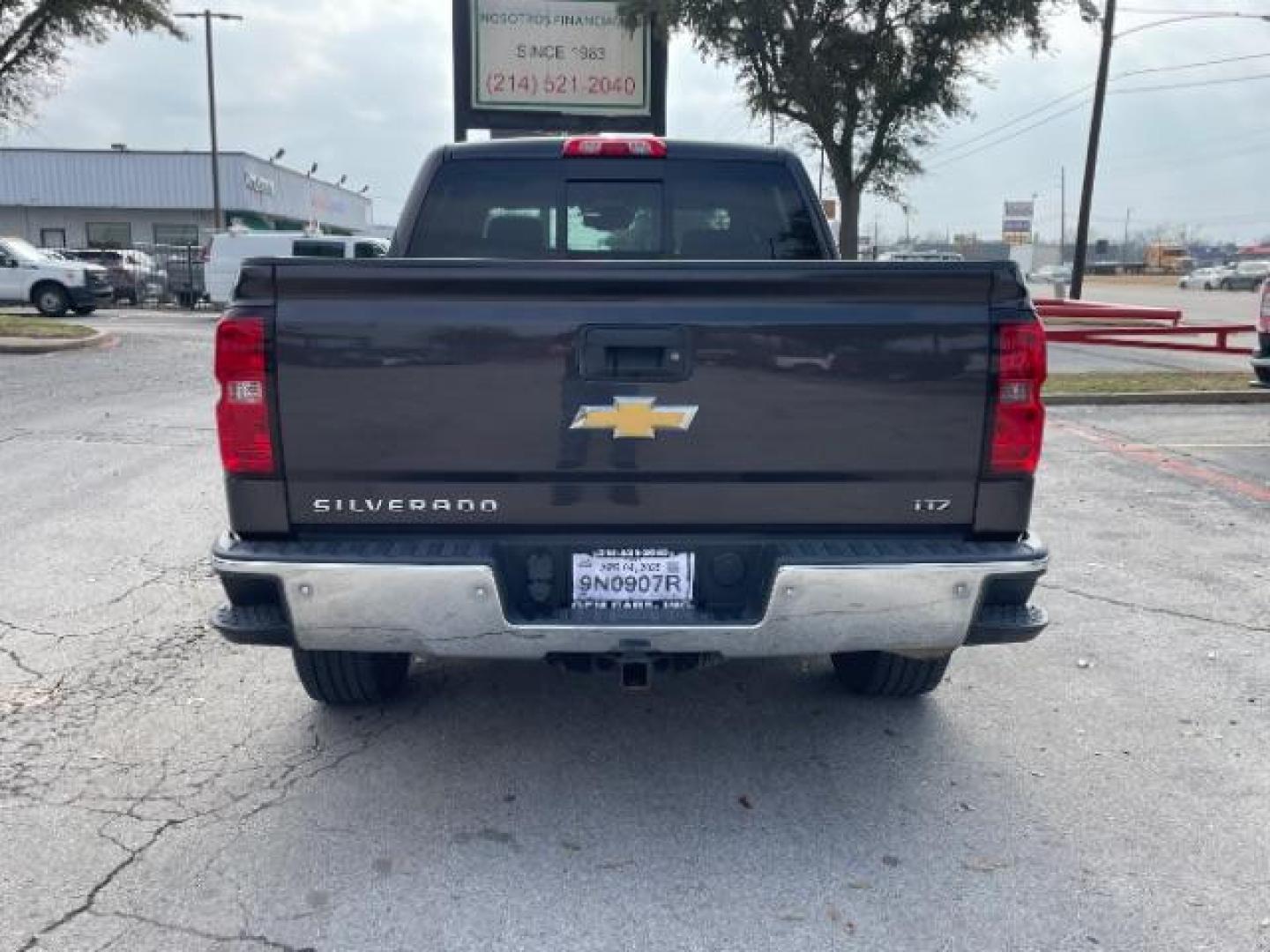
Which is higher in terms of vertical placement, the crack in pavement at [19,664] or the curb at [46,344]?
the curb at [46,344]

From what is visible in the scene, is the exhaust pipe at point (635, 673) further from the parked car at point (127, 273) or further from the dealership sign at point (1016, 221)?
the dealership sign at point (1016, 221)

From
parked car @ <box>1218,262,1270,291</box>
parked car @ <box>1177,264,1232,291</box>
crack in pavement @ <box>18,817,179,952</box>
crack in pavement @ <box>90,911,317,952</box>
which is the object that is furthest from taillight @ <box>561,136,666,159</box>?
parked car @ <box>1218,262,1270,291</box>

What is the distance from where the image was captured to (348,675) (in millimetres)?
3953

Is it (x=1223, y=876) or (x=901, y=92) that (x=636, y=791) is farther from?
(x=901, y=92)

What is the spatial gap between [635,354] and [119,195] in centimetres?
5829

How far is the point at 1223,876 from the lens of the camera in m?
3.05

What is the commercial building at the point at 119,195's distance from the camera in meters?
53.3

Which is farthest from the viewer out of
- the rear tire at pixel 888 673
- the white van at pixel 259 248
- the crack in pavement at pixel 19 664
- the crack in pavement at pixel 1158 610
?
the white van at pixel 259 248

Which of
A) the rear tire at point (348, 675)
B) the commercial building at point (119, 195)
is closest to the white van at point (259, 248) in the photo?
the rear tire at point (348, 675)

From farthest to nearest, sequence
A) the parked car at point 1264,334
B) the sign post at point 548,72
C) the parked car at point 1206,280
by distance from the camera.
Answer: the parked car at point 1206,280 < the sign post at point 548,72 < the parked car at point 1264,334

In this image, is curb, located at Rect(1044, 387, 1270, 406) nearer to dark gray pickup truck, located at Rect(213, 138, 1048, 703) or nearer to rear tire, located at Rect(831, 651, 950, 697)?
rear tire, located at Rect(831, 651, 950, 697)

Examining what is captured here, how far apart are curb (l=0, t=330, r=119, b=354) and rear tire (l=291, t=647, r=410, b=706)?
15205 millimetres

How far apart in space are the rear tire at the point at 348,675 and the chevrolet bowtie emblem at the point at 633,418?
1274mm

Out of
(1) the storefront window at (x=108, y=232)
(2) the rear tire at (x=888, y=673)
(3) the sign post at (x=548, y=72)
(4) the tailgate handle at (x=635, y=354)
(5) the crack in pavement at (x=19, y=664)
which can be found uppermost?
(3) the sign post at (x=548, y=72)
